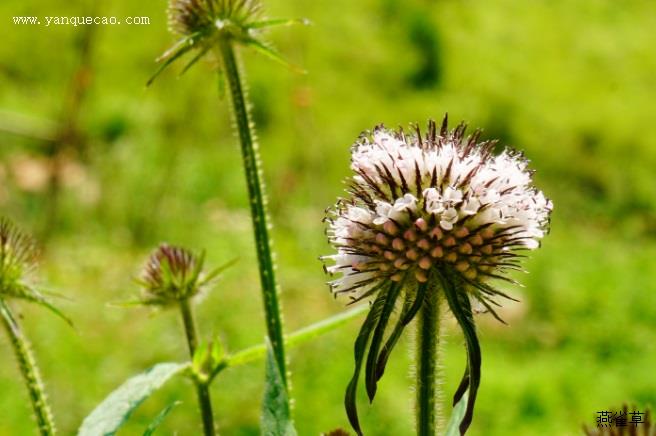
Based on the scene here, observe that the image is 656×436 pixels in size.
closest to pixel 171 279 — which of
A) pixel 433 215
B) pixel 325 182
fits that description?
pixel 433 215

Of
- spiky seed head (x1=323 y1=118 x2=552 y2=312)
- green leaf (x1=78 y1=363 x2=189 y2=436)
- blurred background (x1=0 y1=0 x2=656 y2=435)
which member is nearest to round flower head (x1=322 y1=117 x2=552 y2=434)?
spiky seed head (x1=323 y1=118 x2=552 y2=312)

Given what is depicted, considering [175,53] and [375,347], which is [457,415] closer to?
[375,347]

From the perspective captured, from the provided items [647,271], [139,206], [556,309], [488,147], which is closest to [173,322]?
[139,206]

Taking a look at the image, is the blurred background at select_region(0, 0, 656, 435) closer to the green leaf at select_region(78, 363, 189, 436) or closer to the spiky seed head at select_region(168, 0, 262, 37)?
the spiky seed head at select_region(168, 0, 262, 37)

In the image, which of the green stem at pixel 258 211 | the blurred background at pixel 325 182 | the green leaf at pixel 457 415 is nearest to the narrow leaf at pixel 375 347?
the green leaf at pixel 457 415

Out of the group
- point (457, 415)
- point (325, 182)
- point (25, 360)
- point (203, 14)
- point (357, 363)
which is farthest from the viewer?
point (325, 182)

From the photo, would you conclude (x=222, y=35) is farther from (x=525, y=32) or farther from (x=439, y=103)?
(x=525, y=32)
